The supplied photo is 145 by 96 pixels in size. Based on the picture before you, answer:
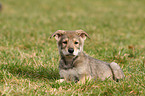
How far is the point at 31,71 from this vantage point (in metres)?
5.68

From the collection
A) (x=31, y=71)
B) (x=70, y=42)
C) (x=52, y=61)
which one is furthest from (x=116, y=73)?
(x=31, y=71)

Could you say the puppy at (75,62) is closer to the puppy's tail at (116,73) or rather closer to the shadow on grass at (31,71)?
the puppy's tail at (116,73)

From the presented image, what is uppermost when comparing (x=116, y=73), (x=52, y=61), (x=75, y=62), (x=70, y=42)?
(x=70, y=42)

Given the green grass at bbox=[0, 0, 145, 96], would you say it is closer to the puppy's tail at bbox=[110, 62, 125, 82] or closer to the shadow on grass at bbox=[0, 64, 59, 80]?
the shadow on grass at bbox=[0, 64, 59, 80]

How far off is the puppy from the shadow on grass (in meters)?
0.61

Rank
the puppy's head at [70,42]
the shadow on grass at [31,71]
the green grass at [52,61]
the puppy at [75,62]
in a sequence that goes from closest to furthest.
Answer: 1. the green grass at [52,61]
2. the puppy's head at [70,42]
3. the puppy at [75,62]
4. the shadow on grass at [31,71]

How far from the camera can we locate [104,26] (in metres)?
12.5

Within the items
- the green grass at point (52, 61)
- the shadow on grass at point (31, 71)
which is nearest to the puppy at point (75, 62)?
the green grass at point (52, 61)

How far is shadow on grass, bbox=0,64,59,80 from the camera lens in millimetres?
5434

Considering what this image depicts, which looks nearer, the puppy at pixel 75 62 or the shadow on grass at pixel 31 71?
the puppy at pixel 75 62

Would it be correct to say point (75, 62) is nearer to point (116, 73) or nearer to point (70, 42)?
point (70, 42)

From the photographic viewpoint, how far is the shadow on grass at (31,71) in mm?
5434

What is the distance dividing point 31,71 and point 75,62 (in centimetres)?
140

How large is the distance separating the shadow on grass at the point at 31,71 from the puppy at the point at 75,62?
2.02 feet
